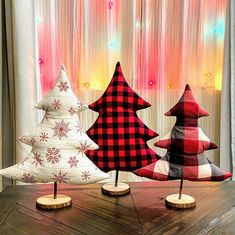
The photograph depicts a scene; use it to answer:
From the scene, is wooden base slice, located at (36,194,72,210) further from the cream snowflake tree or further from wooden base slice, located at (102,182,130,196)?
wooden base slice, located at (102,182,130,196)

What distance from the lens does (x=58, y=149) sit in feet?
3.10

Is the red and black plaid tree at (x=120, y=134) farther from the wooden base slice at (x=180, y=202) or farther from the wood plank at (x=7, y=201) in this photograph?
the wood plank at (x=7, y=201)

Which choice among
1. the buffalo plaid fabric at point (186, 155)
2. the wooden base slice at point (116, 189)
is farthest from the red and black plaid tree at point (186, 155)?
the wooden base slice at point (116, 189)

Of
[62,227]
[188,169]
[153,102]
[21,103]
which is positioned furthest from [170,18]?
[62,227]

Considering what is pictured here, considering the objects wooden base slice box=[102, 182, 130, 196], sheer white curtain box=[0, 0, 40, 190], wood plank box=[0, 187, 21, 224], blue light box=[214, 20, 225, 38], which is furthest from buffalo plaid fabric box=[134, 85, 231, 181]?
blue light box=[214, 20, 225, 38]

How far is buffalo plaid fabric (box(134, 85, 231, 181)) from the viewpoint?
0.98 meters

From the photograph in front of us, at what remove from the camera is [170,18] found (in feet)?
6.31

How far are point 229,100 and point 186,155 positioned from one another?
109cm

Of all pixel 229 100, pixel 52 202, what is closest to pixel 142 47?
pixel 229 100

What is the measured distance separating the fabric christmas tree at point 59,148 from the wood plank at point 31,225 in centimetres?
10

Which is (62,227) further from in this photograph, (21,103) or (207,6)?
(207,6)

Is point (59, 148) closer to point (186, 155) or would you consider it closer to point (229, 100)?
point (186, 155)

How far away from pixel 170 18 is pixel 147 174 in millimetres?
1215

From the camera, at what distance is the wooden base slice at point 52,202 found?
0.95 metres
